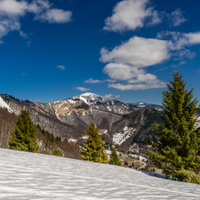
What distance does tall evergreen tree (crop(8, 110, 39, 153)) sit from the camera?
85.0 feet

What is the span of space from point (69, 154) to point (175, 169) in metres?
147

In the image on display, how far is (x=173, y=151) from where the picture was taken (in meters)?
13.0

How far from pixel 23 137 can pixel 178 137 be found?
72.6 ft

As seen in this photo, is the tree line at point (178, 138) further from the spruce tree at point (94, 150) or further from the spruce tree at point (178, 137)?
the spruce tree at point (94, 150)

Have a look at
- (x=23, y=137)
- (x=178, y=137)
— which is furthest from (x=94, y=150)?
(x=178, y=137)

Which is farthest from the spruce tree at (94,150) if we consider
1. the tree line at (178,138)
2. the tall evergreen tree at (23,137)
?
the tree line at (178,138)

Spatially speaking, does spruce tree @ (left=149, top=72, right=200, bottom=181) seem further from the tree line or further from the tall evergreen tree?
the tall evergreen tree

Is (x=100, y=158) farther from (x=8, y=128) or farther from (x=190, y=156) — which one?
(x=8, y=128)

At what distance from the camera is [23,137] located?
26.2 m

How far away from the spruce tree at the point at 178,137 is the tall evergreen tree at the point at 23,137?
19.0 m

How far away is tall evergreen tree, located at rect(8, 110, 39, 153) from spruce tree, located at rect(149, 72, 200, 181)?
19.0m

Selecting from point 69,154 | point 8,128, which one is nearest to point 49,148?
point 69,154

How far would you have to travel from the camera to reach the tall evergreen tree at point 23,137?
25906 millimetres

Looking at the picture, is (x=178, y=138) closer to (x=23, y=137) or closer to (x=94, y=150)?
(x=94, y=150)
